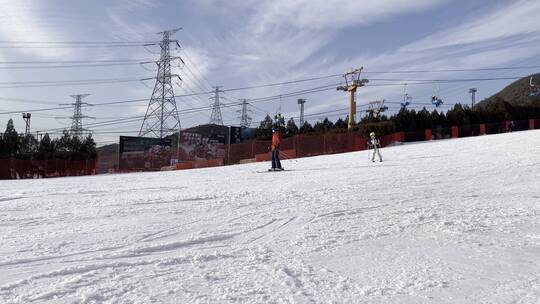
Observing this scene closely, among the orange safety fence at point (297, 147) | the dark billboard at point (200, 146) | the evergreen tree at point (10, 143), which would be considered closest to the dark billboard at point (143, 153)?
the orange safety fence at point (297, 147)

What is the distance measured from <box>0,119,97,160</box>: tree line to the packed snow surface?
50.8 meters

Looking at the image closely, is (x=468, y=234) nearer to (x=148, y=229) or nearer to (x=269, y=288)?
(x=269, y=288)

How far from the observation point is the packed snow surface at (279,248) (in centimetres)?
475

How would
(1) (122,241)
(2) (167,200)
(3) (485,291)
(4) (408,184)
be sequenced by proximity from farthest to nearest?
(4) (408,184), (2) (167,200), (1) (122,241), (3) (485,291)

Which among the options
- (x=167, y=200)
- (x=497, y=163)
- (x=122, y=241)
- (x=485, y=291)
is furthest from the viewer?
(x=497, y=163)

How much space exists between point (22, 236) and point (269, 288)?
4.44 meters

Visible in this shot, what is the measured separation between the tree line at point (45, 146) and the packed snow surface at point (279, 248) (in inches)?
1999

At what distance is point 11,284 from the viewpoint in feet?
16.1

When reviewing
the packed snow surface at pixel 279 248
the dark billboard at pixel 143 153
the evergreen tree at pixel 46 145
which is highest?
the evergreen tree at pixel 46 145

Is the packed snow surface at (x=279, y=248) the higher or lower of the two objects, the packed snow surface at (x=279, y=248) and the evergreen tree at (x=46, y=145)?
the lower

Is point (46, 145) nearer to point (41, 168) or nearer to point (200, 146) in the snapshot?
point (41, 168)

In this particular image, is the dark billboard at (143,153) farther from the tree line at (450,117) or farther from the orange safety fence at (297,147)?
the tree line at (450,117)

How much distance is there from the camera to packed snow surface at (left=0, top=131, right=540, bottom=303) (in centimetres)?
475

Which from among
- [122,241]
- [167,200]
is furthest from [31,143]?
[122,241]
